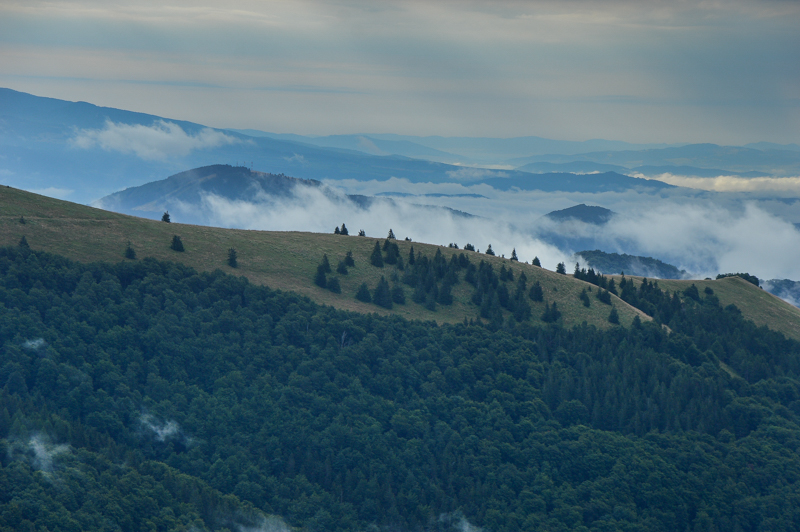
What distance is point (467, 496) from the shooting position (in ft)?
399

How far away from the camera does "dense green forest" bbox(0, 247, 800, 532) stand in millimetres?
105062

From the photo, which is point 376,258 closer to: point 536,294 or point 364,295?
point 364,295

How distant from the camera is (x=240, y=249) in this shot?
17538cm

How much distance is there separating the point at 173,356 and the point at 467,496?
5475 centimetres

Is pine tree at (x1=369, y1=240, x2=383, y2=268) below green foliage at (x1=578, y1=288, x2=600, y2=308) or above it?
above

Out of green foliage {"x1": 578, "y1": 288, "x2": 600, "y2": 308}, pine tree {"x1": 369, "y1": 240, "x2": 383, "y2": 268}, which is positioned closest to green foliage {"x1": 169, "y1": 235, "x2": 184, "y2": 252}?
pine tree {"x1": 369, "y1": 240, "x2": 383, "y2": 268}

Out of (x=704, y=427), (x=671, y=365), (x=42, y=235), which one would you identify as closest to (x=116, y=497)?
(x=42, y=235)

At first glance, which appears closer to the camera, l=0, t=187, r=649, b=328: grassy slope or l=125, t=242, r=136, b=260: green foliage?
l=125, t=242, r=136, b=260: green foliage

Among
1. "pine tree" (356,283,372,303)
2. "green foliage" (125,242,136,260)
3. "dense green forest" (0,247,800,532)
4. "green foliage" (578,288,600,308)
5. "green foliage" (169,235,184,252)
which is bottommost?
"dense green forest" (0,247,800,532)

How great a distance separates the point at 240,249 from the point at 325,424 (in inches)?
2475

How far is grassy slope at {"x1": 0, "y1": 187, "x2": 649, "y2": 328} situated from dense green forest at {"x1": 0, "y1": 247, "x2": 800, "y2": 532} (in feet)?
32.4

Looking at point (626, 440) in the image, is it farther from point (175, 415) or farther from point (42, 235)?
point (42, 235)

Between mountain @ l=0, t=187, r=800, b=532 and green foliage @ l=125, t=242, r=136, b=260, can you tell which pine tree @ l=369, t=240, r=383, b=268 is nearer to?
mountain @ l=0, t=187, r=800, b=532

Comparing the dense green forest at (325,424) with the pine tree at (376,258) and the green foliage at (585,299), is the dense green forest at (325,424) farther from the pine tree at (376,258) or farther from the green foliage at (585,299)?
the pine tree at (376,258)
